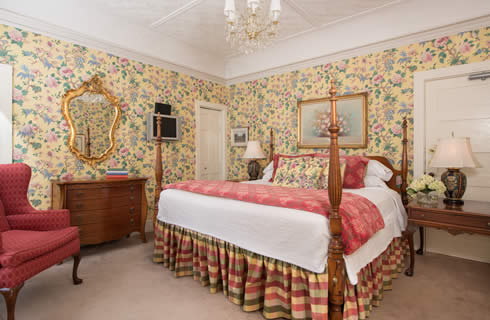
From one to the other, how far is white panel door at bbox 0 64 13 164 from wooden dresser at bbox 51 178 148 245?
20.7 inches

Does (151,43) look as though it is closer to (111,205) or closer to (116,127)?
(116,127)

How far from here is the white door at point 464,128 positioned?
9.37 ft

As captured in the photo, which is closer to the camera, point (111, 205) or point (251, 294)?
point (251, 294)

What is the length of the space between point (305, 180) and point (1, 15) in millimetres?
3692

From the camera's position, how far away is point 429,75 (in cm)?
312

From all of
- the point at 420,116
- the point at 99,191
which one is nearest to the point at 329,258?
the point at 420,116

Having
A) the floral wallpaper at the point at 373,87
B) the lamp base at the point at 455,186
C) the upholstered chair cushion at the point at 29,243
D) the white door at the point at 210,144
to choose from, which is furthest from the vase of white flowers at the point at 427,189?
the white door at the point at 210,144

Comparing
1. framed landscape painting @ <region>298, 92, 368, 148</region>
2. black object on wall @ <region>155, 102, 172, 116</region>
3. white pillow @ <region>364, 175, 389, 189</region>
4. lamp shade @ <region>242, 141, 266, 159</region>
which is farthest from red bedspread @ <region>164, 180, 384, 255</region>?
black object on wall @ <region>155, 102, 172, 116</region>

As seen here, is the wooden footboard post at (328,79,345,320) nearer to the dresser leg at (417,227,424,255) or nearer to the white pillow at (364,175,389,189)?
the white pillow at (364,175,389,189)

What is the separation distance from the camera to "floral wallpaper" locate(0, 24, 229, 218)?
2.91m

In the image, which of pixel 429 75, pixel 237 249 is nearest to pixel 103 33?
pixel 237 249

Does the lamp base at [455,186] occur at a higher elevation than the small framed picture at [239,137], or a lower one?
lower

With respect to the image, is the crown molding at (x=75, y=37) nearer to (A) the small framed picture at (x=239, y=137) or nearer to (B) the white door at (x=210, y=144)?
(B) the white door at (x=210, y=144)

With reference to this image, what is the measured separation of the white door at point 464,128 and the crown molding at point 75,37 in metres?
3.71
